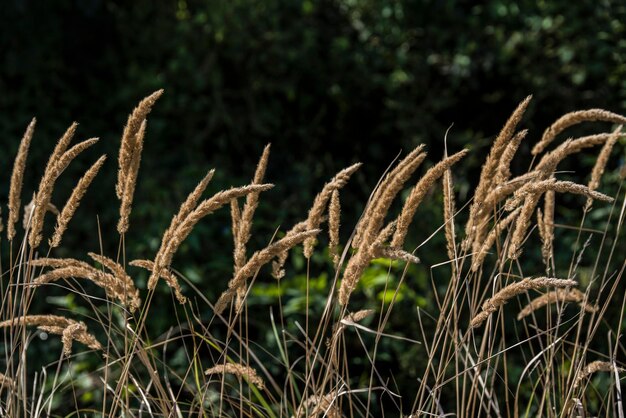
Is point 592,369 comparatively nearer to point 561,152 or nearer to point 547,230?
point 547,230

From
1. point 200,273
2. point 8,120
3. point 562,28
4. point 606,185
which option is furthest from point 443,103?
point 8,120

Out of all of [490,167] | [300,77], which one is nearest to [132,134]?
[490,167]

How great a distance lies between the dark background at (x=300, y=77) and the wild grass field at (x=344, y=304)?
28 cm

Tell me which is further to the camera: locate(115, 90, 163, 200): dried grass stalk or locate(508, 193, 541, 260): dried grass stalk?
locate(508, 193, 541, 260): dried grass stalk

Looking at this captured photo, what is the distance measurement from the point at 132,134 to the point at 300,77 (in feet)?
11.3

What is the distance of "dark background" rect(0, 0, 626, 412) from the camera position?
497 cm

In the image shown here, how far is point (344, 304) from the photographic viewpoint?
198 centimetres

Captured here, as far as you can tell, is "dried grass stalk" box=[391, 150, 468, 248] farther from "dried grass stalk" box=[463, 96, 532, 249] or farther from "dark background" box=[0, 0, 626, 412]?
"dark background" box=[0, 0, 626, 412]

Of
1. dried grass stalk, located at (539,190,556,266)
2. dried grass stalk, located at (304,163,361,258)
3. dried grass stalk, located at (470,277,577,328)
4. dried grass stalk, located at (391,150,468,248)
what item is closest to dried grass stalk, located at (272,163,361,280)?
dried grass stalk, located at (304,163,361,258)

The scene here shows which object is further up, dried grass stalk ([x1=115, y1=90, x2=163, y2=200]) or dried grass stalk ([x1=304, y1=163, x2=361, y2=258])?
dried grass stalk ([x1=115, y1=90, x2=163, y2=200])

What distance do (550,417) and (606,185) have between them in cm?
251

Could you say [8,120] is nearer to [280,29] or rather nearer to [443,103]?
[280,29]

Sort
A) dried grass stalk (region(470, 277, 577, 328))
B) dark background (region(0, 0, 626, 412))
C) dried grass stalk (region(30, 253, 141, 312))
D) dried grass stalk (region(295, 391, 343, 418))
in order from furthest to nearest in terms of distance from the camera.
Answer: dark background (region(0, 0, 626, 412)) → dried grass stalk (region(295, 391, 343, 418)) → dried grass stalk (region(30, 253, 141, 312)) → dried grass stalk (region(470, 277, 577, 328))

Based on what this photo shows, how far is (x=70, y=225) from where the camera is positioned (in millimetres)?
4590
